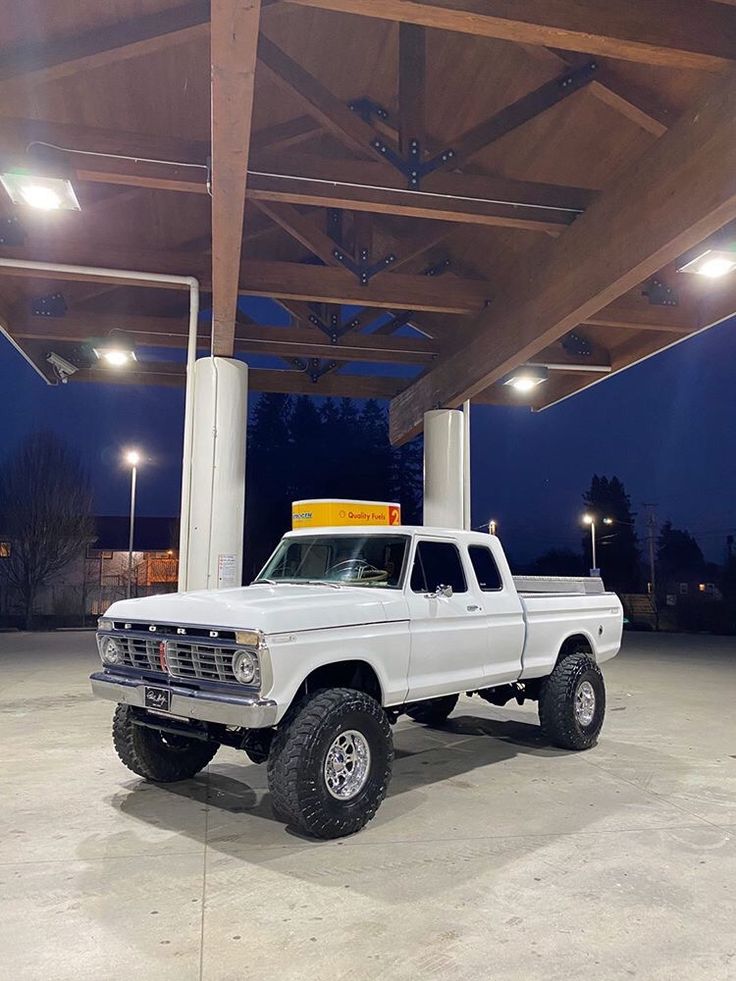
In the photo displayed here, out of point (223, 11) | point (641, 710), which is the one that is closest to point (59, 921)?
point (223, 11)

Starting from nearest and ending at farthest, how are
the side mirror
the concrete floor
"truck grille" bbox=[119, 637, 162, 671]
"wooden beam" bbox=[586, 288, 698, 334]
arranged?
the concrete floor → "truck grille" bbox=[119, 637, 162, 671] → the side mirror → "wooden beam" bbox=[586, 288, 698, 334]

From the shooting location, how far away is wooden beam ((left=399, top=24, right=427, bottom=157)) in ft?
21.6

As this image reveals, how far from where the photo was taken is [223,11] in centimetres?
368

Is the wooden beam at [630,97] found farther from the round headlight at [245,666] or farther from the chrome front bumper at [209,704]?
the chrome front bumper at [209,704]

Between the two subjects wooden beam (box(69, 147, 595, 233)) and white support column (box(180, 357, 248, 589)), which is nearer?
wooden beam (box(69, 147, 595, 233))

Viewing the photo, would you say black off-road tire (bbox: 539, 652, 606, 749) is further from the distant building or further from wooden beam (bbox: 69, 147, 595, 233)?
the distant building

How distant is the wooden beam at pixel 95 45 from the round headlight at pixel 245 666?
4583 mm

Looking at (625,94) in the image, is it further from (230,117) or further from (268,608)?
(268,608)

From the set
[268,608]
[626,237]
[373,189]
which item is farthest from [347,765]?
[626,237]

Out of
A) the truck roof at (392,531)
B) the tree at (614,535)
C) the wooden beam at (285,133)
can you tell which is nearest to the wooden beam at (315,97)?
the wooden beam at (285,133)

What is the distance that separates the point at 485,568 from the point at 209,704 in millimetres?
2975

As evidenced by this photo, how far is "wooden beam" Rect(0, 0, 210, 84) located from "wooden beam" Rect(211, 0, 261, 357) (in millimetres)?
1269

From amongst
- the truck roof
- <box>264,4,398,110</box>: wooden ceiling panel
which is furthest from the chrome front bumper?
<box>264,4,398,110</box>: wooden ceiling panel

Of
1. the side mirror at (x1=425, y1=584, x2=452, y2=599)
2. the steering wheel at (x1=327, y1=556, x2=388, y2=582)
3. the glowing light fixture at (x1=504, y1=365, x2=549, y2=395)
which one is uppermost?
the glowing light fixture at (x1=504, y1=365, x2=549, y2=395)
